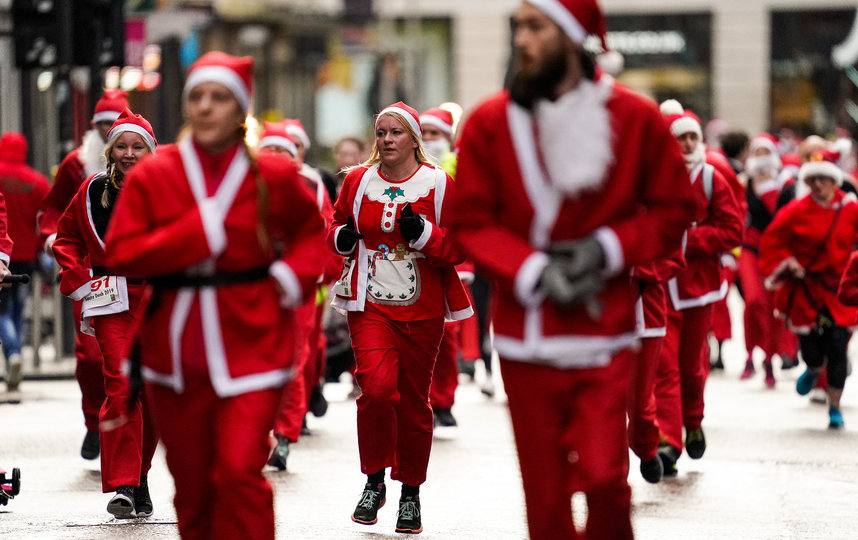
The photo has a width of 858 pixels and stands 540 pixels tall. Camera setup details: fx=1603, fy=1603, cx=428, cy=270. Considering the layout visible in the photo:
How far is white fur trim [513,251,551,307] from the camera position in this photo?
507cm

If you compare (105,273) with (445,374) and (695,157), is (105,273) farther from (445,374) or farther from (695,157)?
(445,374)

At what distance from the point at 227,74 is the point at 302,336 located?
17.0ft

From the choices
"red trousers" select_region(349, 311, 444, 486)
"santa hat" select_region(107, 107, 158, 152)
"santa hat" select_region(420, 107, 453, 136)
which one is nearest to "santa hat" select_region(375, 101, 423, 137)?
"red trousers" select_region(349, 311, 444, 486)

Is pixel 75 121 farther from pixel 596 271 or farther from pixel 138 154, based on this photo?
pixel 596 271

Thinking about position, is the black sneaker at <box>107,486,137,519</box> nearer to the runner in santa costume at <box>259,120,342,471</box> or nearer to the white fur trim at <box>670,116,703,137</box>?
the runner in santa costume at <box>259,120,342,471</box>

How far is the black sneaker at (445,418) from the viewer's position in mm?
11734

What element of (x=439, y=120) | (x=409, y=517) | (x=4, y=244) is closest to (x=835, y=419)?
(x=439, y=120)

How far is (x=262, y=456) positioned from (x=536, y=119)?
1.43 metres

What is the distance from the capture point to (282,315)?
5469mm

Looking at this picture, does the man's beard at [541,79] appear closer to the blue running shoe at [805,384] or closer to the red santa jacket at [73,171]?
the red santa jacket at [73,171]

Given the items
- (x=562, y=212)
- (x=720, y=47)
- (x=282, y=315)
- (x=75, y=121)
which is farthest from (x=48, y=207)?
(x=720, y=47)

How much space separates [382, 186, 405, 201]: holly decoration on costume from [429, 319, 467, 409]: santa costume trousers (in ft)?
10.5

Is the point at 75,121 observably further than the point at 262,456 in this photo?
Yes

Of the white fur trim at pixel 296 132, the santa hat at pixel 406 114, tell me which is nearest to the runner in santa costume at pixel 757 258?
the white fur trim at pixel 296 132
